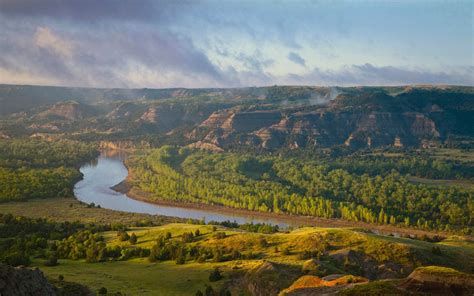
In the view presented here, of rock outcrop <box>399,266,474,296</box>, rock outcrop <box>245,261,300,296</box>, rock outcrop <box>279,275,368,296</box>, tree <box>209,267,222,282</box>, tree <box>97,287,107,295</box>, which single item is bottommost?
tree <box>209,267,222,282</box>

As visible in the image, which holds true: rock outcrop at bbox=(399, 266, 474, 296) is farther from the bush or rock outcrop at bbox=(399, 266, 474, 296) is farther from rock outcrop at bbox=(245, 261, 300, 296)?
the bush

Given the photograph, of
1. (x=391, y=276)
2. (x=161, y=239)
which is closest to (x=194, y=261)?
(x=161, y=239)

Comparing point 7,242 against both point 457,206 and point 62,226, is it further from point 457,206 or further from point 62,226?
point 457,206

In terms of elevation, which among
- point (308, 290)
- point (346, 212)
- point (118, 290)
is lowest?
point (346, 212)

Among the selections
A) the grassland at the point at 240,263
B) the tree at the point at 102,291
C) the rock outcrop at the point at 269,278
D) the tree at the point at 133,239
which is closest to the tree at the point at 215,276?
the grassland at the point at 240,263

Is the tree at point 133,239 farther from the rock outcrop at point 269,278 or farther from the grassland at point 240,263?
the rock outcrop at point 269,278

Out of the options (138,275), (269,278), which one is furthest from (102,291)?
(269,278)

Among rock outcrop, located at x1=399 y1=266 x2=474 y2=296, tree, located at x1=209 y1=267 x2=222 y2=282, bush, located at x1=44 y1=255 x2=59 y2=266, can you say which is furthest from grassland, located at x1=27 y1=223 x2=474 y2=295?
rock outcrop, located at x1=399 y1=266 x2=474 y2=296

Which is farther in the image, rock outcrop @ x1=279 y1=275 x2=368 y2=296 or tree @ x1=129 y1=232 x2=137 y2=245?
tree @ x1=129 y1=232 x2=137 y2=245

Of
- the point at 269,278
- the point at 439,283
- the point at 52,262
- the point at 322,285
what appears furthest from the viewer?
the point at 52,262

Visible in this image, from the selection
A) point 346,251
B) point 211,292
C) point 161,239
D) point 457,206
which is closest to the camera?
point 211,292

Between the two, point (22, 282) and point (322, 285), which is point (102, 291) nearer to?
point (22, 282)
